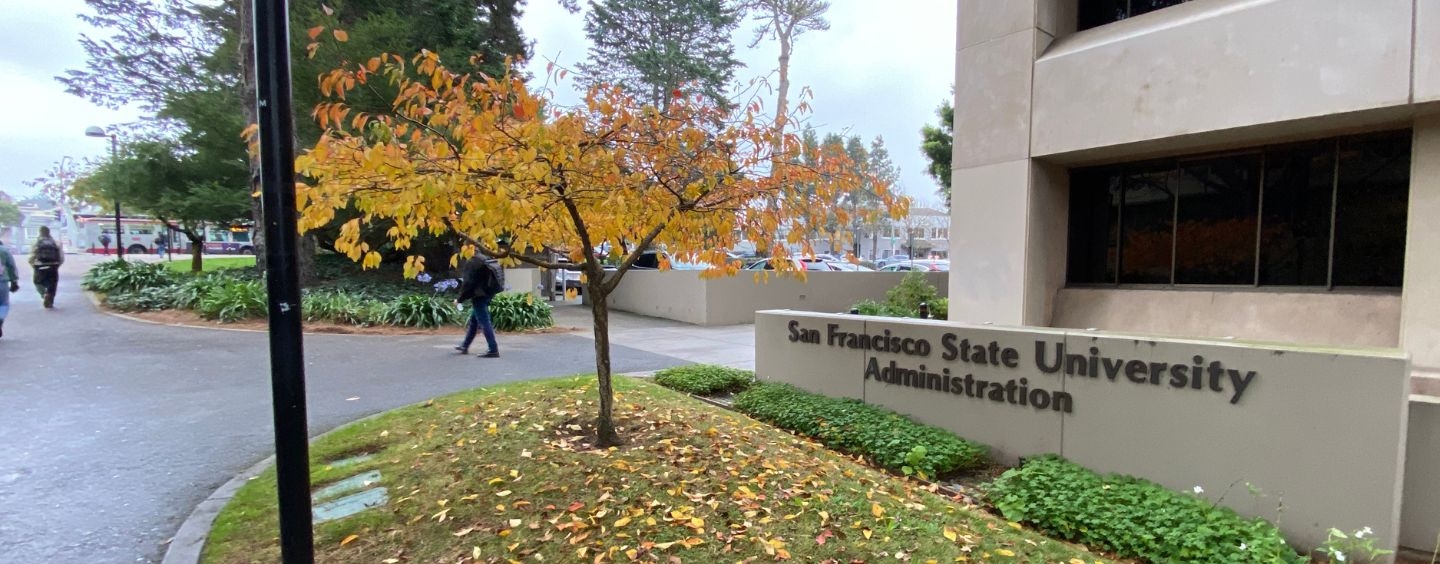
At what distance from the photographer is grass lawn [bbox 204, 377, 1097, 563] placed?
356cm

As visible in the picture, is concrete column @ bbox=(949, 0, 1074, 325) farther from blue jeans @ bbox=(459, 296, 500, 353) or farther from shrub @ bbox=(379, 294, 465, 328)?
shrub @ bbox=(379, 294, 465, 328)

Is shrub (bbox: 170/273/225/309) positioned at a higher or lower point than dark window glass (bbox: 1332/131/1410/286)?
lower

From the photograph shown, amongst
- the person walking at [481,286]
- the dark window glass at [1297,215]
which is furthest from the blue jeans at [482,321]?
the dark window glass at [1297,215]

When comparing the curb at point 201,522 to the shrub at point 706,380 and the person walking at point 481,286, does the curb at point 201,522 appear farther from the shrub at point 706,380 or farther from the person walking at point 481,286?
the person walking at point 481,286

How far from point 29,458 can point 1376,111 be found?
38.4ft

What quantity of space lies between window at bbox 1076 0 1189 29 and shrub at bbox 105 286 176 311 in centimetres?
1731

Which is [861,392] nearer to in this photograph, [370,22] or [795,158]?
[795,158]

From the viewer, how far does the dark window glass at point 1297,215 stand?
686 centimetres

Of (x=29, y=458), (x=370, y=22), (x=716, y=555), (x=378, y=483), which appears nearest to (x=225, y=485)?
(x=378, y=483)

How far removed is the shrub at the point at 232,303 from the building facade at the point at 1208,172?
12659 millimetres

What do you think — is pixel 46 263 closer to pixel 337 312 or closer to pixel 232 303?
pixel 232 303

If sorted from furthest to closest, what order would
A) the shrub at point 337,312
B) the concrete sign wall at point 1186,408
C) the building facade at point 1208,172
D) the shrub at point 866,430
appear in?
the shrub at point 337,312 → the building facade at point 1208,172 → the shrub at point 866,430 → the concrete sign wall at point 1186,408

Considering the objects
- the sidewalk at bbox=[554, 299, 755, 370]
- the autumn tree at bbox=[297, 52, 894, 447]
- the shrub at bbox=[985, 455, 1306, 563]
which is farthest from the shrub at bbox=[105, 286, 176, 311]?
the shrub at bbox=[985, 455, 1306, 563]

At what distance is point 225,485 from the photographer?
4.64 m
